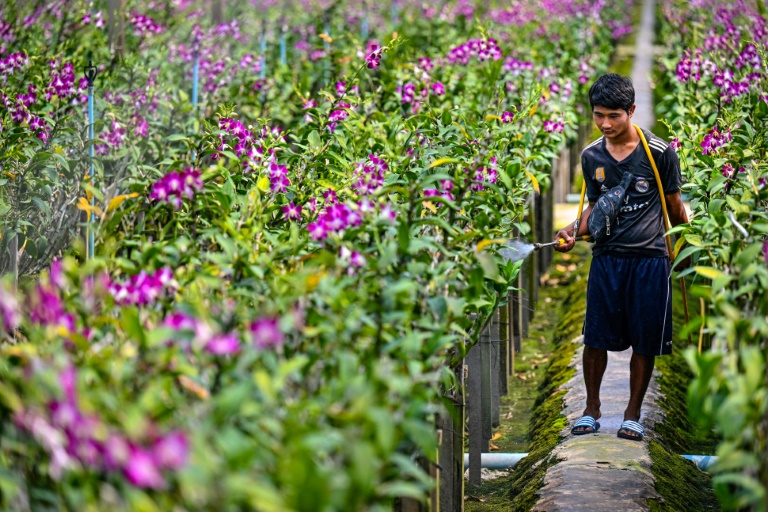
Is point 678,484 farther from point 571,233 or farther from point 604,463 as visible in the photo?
point 571,233

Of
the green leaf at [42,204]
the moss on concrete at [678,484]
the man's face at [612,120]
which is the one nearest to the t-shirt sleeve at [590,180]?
the man's face at [612,120]

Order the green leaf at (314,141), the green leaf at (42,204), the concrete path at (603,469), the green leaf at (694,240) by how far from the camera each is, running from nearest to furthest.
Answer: the green leaf at (694,240), the concrete path at (603,469), the green leaf at (314,141), the green leaf at (42,204)

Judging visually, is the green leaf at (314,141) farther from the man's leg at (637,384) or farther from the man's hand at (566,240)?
the man's leg at (637,384)

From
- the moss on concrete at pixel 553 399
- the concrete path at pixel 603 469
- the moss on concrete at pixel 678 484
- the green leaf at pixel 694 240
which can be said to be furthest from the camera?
the moss on concrete at pixel 553 399

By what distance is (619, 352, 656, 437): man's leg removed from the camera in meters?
A: 4.00

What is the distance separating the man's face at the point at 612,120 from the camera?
3945mm

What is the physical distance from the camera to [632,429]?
157 inches

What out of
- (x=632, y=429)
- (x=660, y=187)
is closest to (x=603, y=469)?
(x=632, y=429)

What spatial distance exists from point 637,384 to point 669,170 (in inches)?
31.3

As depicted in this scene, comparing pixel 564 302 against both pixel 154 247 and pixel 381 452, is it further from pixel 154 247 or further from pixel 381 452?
pixel 381 452

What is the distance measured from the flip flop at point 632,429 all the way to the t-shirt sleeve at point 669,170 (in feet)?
2.81

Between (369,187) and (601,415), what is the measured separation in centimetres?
148

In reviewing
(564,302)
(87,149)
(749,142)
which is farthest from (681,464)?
(87,149)

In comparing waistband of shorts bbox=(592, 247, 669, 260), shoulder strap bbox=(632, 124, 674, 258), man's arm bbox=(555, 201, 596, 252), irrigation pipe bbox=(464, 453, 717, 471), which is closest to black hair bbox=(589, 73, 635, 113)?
shoulder strap bbox=(632, 124, 674, 258)
